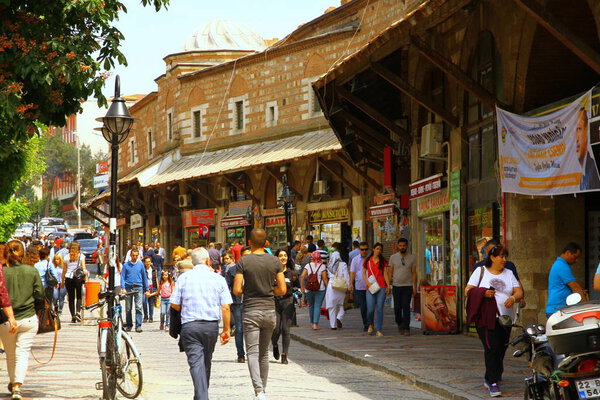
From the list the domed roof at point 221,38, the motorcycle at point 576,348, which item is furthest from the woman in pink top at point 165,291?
the domed roof at point 221,38

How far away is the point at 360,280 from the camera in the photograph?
790 inches

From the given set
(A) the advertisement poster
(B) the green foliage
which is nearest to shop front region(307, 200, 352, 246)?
(A) the advertisement poster

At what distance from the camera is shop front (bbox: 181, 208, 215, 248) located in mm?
41344

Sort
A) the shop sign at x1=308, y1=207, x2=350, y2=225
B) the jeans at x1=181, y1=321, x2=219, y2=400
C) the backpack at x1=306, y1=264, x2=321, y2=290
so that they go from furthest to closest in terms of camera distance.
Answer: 1. the shop sign at x1=308, y1=207, x2=350, y2=225
2. the backpack at x1=306, y1=264, x2=321, y2=290
3. the jeans at x1=181, y1=321, x2=219, y2=400

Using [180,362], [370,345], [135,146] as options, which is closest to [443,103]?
[370,345]

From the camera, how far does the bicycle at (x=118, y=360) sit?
10.7 metres

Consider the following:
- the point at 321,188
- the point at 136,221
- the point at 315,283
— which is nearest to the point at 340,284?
the point at 315,283

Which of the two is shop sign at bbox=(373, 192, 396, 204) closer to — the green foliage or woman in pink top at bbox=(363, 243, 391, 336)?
woman in pink top at bbox=(363, 243, 391, 336)

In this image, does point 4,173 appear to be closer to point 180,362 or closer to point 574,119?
→ point 180,362

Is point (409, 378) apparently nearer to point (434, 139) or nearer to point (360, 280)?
point (360, 280)

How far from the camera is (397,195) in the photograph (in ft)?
85.0

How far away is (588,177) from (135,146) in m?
44.4

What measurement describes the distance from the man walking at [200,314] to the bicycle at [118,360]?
4.19 feet

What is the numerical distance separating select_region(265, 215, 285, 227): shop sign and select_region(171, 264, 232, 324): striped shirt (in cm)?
2558
